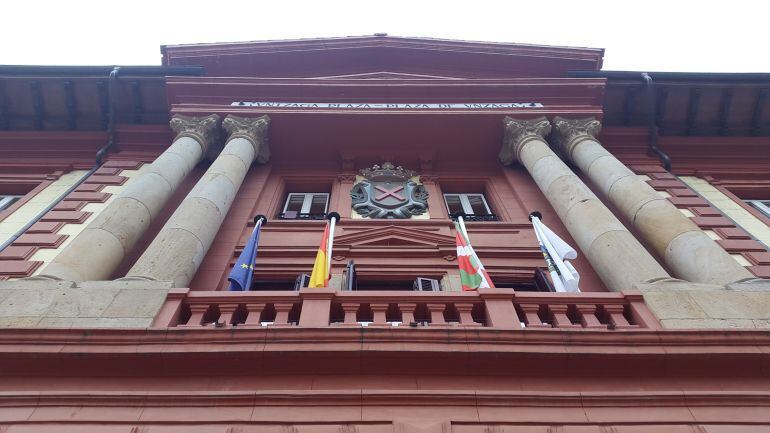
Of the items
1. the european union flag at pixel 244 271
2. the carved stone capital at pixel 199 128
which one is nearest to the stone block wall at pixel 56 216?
the carved stone capital at pixel 199 128

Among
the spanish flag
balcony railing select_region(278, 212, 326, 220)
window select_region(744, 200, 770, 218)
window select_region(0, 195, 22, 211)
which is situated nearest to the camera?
the spanish flag

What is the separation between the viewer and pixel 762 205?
1703cm

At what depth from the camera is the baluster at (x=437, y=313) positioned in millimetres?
8320

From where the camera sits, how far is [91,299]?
27.8ft

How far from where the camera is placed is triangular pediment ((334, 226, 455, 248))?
13586mm

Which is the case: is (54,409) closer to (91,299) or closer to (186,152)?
(91,299)

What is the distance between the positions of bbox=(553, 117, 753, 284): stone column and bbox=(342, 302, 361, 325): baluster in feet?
19.6

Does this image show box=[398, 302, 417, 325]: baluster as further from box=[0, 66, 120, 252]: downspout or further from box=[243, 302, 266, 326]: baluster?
box=[0, 66, 120, 252]: downspout

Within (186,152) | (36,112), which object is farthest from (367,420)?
(36,112)

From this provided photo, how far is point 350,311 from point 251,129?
9.64 metres

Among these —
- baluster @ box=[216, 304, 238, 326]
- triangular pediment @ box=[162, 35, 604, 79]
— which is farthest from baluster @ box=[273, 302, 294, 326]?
triangular pediment @ box=[162, 35, 604, 79]

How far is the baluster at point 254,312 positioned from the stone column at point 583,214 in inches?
237

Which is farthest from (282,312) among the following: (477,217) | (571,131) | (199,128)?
(571,131)

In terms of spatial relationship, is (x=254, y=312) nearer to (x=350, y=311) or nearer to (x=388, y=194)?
(x=350, y=311)
